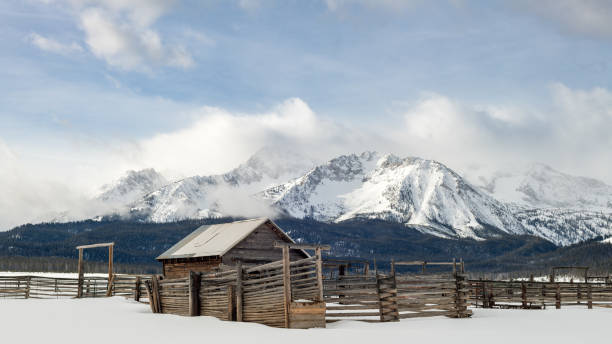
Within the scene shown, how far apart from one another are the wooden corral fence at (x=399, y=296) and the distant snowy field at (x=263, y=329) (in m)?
1.02

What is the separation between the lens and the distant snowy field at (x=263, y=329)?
23.8 meters

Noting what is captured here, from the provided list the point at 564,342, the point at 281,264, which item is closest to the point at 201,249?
the point at 281,264

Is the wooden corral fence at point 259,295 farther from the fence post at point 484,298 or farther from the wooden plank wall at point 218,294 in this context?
the fence post at point 484,298

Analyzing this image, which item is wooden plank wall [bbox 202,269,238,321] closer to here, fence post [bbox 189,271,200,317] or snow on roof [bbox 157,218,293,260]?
fence post [bbox 189,271,200,317]

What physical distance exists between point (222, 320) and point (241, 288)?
1.99 meters

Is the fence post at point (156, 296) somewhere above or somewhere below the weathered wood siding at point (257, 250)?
below

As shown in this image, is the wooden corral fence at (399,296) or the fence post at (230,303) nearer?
the fence post at (230,303)

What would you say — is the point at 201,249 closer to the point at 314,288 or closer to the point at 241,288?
the point at 241,288

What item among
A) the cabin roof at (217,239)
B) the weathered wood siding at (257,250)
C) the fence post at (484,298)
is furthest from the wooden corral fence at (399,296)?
the cabin roof at (217,239)

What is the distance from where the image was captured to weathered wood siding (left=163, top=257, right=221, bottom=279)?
→ 46841mm

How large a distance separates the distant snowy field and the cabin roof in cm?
1229

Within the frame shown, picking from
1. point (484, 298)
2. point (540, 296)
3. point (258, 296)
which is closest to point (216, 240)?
point (484, 298)

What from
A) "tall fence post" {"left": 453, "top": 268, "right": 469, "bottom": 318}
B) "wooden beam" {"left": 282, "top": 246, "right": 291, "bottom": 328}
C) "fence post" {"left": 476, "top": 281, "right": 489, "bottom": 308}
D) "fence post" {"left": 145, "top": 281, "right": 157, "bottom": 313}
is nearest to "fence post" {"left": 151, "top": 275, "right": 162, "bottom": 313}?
"fence post" {"left": 145, "top": 281, "right": 157, "bottom": 313}

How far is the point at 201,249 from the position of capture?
4834cm
